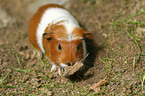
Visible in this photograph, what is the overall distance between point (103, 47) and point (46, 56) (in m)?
1.49

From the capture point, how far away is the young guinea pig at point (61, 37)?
3.79 meters

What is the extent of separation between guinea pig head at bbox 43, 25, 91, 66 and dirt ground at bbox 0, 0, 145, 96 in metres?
0.47

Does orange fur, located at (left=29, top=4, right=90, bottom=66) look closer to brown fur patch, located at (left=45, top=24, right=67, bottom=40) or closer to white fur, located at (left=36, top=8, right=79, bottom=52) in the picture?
brown fur patch, located at (left=45, top=24, right=67, bottom=40)

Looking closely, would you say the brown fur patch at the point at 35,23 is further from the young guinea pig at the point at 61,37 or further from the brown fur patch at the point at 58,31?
the brown fur patch at the point at 58,31

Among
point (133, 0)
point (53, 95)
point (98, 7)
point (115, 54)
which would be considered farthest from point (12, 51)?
point (133, 0)

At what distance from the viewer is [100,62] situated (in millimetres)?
4301

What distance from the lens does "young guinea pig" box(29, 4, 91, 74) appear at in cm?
379

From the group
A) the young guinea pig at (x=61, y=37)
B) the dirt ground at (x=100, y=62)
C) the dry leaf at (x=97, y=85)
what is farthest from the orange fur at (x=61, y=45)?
the dry leaf at (x=97, y=85)

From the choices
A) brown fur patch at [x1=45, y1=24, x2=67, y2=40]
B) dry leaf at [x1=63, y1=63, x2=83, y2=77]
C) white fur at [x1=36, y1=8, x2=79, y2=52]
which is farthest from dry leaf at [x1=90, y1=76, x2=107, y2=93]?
white fur at [x1=36, y1=8, x2=79, y2=52]

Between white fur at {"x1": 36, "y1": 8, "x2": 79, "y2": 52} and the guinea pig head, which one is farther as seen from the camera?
white fur at {"x1": 36, "y1": 8, "x2": 79, "y2": 52}

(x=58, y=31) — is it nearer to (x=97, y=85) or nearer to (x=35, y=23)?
(x=35, y=23)

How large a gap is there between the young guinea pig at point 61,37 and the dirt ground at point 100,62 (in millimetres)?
461

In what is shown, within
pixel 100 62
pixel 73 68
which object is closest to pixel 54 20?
pixel 73 68

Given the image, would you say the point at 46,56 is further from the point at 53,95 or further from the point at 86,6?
the point at 86,6
